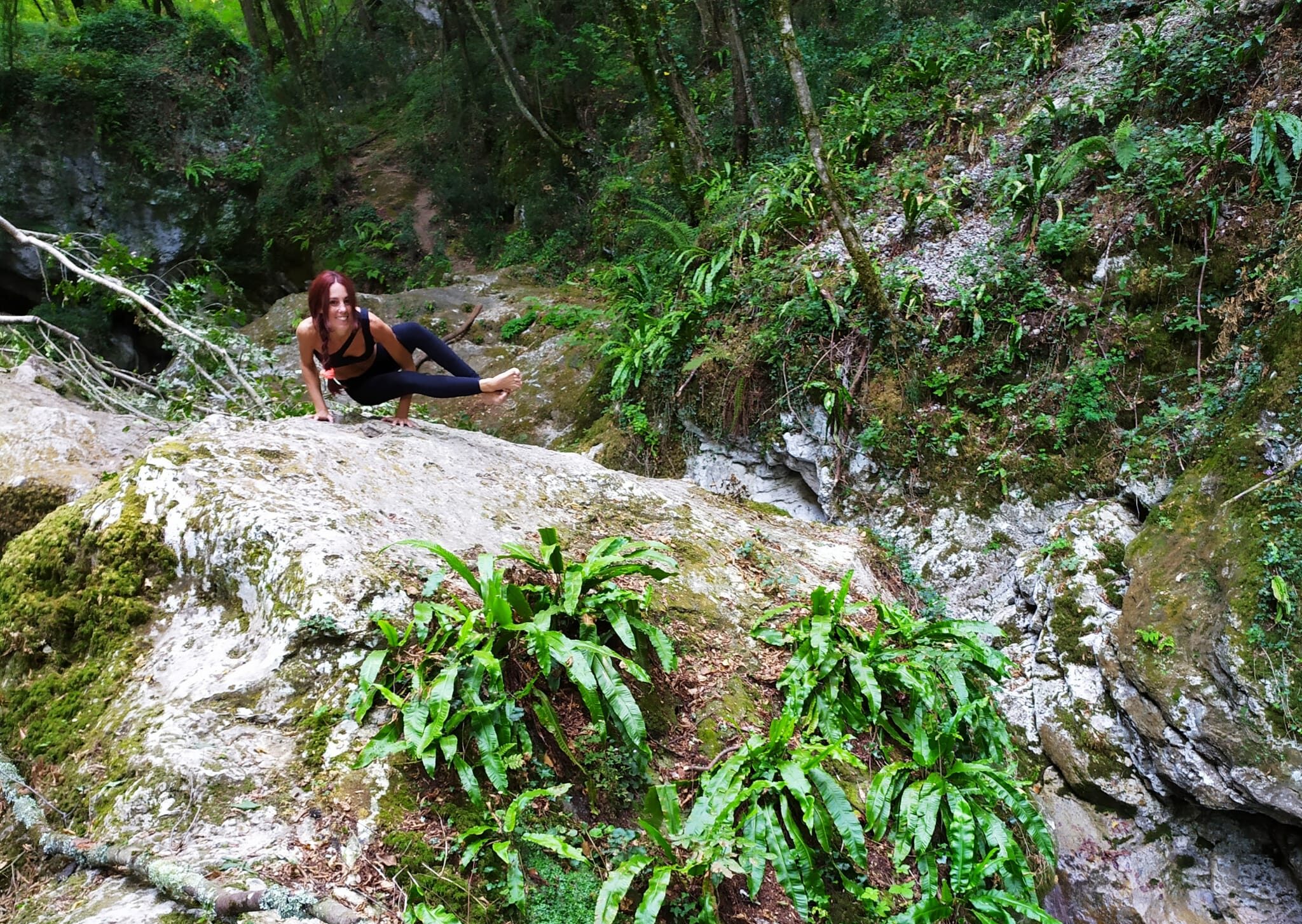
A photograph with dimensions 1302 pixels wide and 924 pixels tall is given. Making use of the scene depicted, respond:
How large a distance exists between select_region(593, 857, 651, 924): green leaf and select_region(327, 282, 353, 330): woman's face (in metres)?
3.50

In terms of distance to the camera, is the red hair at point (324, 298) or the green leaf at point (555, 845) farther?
the red hair at point (324, 298)

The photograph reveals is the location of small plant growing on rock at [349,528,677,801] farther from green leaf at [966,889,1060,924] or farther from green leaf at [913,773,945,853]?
green leaf at [966,889,1060,924]

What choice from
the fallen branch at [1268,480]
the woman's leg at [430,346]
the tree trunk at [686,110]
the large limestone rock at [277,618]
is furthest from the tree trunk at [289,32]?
the fallen branch at [1268,480]

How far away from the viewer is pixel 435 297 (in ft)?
41.9

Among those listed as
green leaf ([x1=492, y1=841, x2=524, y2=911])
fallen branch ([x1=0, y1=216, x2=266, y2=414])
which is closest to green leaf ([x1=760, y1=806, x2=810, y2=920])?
green leaf ([x1=492, y1=841, x2=524, y2=911])

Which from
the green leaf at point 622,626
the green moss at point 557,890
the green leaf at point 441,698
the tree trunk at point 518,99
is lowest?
the green moss at point 557,890

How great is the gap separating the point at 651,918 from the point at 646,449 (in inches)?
242

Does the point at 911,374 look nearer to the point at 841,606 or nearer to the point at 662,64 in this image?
the point at 841,606

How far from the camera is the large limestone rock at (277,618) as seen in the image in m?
2.44

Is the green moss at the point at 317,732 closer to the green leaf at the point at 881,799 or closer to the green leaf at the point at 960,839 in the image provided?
the green leaf at the point at 881,799

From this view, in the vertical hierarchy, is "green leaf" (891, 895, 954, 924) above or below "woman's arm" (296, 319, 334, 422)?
below

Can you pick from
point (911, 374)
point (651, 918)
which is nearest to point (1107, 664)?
point (911, 374)

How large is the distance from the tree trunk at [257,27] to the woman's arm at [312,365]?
17048mm

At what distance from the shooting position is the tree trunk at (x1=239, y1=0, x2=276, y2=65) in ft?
57.1
